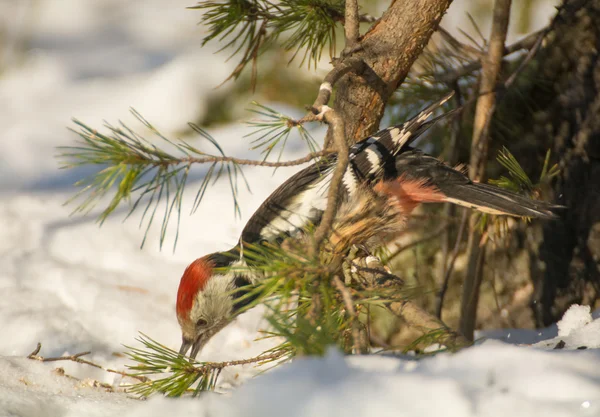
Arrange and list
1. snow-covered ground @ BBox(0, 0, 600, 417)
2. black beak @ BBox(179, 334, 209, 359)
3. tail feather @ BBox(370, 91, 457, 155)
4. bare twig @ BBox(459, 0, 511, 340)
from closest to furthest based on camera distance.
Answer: snow-covered ground @ BBox(0, 0, 600, 417) → tail feather @ BBox(370, 91, 457, 155) → black beak @ BBox(179, 334, 209, 359) → bare twig @ BBox(459, 0, 511, 340)

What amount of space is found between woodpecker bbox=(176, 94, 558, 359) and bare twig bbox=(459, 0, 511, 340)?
43cm

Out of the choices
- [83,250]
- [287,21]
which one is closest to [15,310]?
[83,250]

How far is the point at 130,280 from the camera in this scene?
10.4 feet

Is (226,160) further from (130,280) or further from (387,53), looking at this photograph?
(130,280)

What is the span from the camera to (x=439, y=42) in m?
2.84

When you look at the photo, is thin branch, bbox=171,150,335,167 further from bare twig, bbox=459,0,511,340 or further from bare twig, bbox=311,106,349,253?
bare twig, bbox=459,0,511,340

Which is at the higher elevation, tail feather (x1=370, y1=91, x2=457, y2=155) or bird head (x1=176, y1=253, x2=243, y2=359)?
tail feather (x1=370, y1=91, x2=457, y2=155)

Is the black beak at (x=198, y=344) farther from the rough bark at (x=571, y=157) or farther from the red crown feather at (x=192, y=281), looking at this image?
the rough bark at (x=571, y=157)

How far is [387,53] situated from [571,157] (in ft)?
3.91

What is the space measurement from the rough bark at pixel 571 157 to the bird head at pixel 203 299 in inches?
56.9

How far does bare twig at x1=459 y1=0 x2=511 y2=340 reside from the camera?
95.2 inches

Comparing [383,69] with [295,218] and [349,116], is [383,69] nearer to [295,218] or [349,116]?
[349,116]

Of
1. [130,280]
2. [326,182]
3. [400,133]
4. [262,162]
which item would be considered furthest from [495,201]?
[130,280]

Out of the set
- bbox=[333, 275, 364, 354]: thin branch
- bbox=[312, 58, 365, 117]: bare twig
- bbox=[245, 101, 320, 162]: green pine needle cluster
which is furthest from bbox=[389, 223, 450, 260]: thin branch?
bbox=[333, 275, 364, 354]: thin branch
